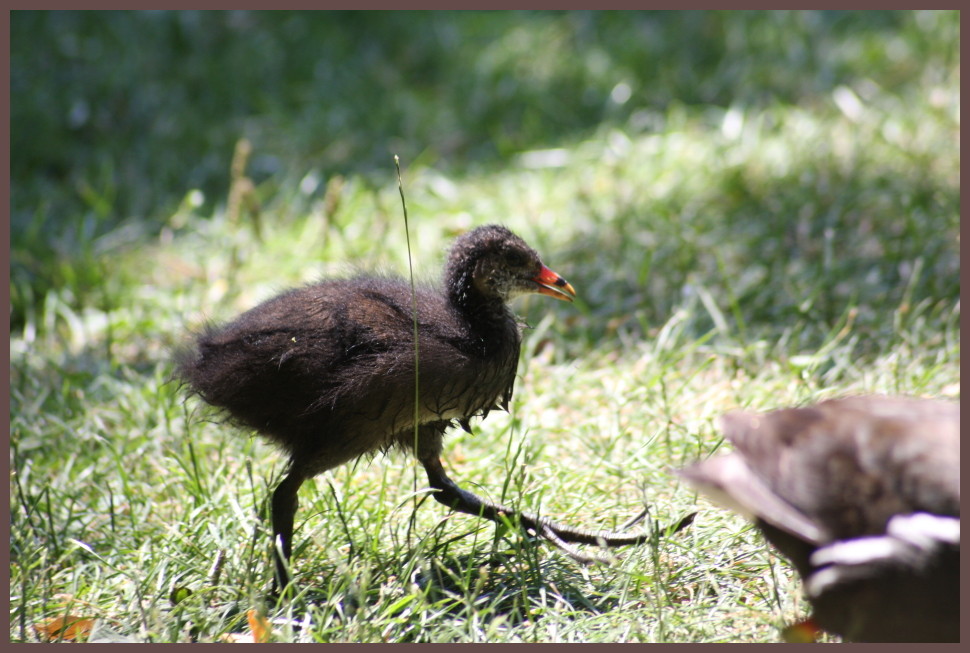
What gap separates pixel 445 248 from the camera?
341 cm

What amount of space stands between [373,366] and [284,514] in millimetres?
518

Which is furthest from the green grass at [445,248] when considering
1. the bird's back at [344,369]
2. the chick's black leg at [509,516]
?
the bird's back at [344,369]

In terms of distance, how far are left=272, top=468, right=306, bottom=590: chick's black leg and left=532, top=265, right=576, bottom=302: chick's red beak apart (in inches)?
35.6

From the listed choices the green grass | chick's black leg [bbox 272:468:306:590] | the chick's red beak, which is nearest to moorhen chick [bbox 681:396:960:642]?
the green grass

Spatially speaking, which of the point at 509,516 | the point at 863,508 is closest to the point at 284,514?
the point at 509,516

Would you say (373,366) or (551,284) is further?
(551,284)

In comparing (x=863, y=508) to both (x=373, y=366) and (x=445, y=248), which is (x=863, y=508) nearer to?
(x=373, y=366)

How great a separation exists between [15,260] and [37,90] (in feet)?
6.79

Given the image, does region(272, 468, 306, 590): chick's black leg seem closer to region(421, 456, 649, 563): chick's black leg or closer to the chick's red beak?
region(421, 456, 649, 563): chick's black leg

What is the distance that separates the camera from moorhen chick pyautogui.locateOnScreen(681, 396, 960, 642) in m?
2.14

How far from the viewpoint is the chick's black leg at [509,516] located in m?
3.06

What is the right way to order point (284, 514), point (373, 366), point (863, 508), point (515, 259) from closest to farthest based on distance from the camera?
1. point (863, 508)
2. point (373, 366)
3. point (284, 514)
4. point (515, 259)

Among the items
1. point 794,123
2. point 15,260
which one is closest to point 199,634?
point 15,260

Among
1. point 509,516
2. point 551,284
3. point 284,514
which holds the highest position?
point 551,284
